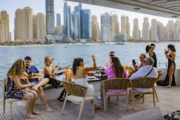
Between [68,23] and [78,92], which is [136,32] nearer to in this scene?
[68,23]

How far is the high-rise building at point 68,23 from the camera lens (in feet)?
158

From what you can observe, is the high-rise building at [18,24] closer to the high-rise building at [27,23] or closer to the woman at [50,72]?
the high-rise building at [27,23]

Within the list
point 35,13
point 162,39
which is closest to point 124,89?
point 162,39

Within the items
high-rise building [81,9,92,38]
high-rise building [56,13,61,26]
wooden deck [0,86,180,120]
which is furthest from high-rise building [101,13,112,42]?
wooden deck [0,86,180,120]

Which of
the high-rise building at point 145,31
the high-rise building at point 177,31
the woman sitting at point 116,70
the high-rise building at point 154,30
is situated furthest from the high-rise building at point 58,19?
the woman sitting at point 116,70

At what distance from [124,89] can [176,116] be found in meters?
1.99

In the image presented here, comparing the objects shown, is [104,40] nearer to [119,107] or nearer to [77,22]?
[77,22]

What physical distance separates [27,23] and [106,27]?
18634mm

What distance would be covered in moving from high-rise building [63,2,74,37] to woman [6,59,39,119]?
44.3m

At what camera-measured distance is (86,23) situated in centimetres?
5428

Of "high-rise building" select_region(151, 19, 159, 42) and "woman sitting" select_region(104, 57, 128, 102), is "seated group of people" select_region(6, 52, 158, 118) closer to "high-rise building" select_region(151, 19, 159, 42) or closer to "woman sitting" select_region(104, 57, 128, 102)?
"woman sitting" select_region(104, 57, 128, 102)

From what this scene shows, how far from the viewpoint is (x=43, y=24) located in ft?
149

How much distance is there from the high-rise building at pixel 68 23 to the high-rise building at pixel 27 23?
8.52 m

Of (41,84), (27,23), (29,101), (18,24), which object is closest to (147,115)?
(29,101)
